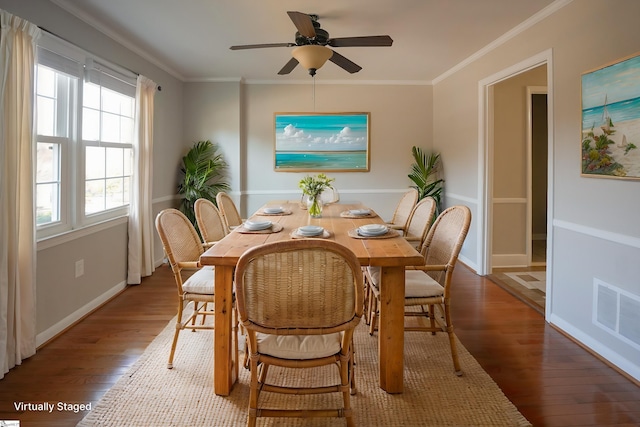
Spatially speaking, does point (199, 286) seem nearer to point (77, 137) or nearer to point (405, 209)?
point (77, 137)

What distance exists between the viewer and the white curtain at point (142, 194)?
4137mm

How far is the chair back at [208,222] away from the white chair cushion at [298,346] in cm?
143

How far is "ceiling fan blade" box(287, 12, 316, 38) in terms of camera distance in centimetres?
243

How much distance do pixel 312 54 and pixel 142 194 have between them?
97.5 inches

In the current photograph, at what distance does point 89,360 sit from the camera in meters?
2.51

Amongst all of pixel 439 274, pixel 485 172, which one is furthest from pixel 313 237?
pixel 485 172

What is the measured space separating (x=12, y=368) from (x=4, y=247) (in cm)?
74

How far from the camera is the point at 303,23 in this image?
8.39 feet

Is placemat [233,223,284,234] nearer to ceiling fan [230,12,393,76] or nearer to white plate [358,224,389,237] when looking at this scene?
white plate [358,224,389,237]

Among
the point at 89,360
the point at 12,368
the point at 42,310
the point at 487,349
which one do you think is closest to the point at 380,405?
the point at 487,349

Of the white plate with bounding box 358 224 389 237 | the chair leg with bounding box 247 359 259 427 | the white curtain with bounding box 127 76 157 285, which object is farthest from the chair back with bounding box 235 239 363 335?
the white curtain with bounding box 127 76 157 285

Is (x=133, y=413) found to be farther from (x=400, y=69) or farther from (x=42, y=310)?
(x=400, y=69)

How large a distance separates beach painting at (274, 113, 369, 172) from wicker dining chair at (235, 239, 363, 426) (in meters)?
4.31

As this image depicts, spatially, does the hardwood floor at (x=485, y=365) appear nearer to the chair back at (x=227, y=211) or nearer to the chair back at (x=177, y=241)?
the chair back at (x=177, y=241)
